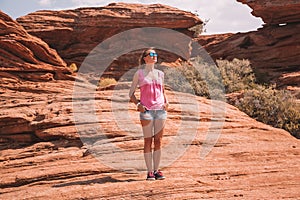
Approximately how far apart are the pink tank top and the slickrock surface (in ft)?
4.02

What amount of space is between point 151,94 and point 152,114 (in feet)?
1.05

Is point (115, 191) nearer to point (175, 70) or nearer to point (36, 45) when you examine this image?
point (36, 45)

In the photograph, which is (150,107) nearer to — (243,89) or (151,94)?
(151,94)

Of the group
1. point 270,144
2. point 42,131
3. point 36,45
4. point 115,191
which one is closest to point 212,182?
point 115,191

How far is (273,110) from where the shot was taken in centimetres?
1308

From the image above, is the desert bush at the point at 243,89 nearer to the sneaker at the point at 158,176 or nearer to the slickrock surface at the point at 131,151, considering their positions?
the slickrock surface at the point at 131,151

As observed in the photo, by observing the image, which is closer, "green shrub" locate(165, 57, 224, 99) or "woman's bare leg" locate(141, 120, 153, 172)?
"woman's bare leg" locate(141, 120, 153, 172)

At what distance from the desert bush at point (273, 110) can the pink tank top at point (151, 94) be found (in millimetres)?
7829

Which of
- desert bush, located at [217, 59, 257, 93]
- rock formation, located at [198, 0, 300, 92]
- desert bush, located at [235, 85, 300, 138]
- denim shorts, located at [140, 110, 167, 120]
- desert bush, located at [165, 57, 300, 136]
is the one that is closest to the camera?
denim shorts, located at [140, 110, 167, 120]

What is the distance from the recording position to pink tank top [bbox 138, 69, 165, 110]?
19.1ft

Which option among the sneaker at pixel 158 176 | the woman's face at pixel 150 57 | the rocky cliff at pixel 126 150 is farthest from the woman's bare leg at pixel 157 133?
the woman's face at pixel 150 57

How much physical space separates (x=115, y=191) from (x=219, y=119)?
5.08 metres

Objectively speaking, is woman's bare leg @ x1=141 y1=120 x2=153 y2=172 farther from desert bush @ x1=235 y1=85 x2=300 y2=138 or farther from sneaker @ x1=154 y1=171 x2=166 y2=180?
desert bush @ x1=235 y1=85 x2=300 y2=138

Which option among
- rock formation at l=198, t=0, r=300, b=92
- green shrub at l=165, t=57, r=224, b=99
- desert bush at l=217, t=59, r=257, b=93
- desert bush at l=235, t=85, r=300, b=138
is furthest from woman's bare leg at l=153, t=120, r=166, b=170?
rock formation at l=198, t=0, r=300, b=92
